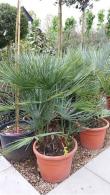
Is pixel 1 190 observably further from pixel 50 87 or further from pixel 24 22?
pixel 24 22

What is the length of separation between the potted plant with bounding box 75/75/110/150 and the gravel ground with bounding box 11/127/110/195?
0.31ft

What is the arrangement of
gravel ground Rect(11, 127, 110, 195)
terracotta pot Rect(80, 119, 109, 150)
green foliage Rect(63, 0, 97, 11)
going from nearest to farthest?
gravel ground Rect(11, 127, 110, 195)
terracotta pot Rect(80, 119, 109, 150)
green foliage Rect(63, 0, 97, 11)

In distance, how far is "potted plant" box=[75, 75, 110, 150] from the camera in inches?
85.4

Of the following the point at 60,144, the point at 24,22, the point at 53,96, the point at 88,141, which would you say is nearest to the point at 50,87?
the point at 53,96

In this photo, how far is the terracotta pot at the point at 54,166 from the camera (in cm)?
206

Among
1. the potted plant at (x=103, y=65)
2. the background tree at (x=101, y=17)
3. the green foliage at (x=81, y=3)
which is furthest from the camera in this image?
the background tree at (x=101, y=17)

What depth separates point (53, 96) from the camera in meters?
1.95

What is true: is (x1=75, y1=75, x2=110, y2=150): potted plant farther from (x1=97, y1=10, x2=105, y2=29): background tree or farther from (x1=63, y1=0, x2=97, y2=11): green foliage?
(x1=97, y1=10, x2=105, y2=29): background tree

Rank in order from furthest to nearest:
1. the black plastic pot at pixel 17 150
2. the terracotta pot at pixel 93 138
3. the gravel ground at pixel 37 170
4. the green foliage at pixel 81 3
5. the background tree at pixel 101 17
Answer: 1. the background tree at pixel 101 17
2. the green foliage at pixel 81 3
3. the terracotta pot at pixel 93 138
4. the black plastic pot at pixel 17 150
5. the gravel ground at pixel 37 170

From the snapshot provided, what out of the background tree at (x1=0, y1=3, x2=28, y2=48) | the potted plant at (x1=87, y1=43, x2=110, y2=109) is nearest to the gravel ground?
the potted plant at (x1=87, y1=43, x2=110, y2=109)

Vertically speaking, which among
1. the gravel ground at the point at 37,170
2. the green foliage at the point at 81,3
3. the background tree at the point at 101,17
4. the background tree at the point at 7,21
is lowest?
the gravel ground at the point at 37,170

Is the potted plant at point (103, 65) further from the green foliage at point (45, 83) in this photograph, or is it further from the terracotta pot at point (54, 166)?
the terracotta pot at point (54, 166)

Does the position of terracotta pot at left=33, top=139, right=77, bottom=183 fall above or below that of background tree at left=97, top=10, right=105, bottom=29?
below

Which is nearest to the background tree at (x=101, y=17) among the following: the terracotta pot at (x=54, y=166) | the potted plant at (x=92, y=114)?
the potted plant at (x=92, y=114)
